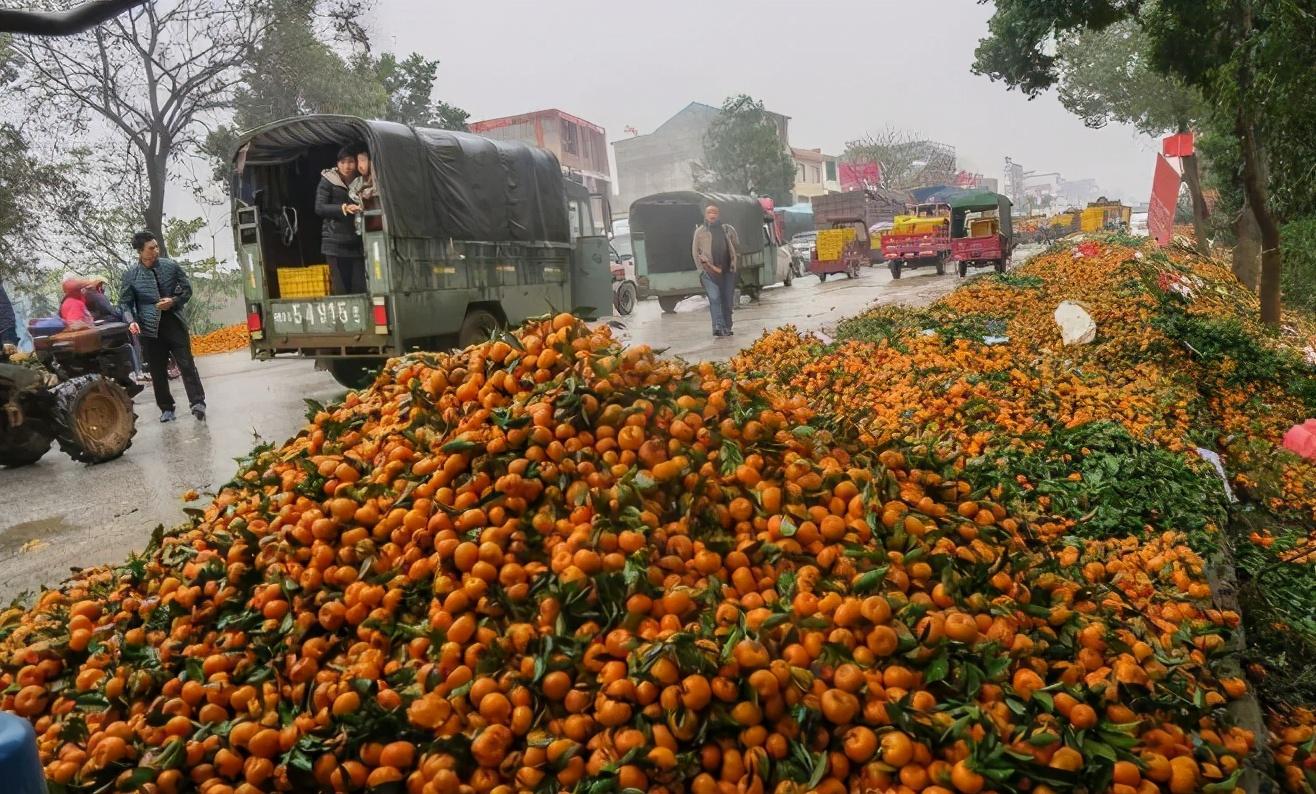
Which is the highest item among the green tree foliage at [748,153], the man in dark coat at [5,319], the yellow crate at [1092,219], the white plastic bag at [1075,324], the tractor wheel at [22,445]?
the green tree foliage at [748,153]

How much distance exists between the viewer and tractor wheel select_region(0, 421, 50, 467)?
792cm

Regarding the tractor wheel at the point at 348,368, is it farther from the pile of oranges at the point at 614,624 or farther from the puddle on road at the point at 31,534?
the pile of oranges at the point at 614,624

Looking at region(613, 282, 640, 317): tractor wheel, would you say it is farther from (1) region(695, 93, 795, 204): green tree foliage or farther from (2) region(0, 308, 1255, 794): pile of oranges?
(1) region(695, 93, 795, 204): green tree foliage

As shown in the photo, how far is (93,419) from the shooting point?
7.87 m

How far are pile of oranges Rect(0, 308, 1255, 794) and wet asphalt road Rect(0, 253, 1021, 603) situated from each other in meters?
1.31

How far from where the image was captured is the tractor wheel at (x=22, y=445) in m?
7.92

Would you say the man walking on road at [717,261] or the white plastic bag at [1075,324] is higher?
the man walking on road at [717,261]

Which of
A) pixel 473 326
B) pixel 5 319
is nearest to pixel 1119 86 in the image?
pixel 473 326

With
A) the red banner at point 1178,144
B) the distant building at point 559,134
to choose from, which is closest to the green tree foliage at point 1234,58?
the red banner at point 1178,144

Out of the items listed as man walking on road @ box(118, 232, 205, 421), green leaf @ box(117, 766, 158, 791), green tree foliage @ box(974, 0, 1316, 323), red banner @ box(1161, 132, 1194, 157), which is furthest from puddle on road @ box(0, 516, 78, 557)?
red banner @ box(1161, 132, 1194, 157)

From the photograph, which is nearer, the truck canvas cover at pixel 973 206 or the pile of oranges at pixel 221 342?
the pile of oranges at pixel 221 342

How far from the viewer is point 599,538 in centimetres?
263

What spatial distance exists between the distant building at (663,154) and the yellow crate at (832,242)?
42481mm

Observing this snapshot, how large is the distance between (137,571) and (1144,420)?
582 centimetres
